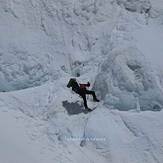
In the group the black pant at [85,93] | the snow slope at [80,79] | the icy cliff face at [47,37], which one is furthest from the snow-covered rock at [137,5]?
the black pant at [85,93]

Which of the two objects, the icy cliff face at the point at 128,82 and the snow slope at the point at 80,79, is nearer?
the snow slope at the point at 80,79

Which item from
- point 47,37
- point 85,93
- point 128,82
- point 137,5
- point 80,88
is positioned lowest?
point 85,93

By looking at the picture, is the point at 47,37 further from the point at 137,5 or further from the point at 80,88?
the point at 137,5

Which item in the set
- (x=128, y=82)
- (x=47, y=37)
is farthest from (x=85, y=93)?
(x=47, y=37)

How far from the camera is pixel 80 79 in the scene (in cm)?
1317

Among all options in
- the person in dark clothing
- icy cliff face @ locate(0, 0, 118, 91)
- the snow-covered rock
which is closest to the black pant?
the person in dark clothing

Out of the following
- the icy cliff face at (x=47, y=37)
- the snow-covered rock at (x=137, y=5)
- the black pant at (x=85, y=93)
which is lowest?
the black pant at (x=85, y=93)

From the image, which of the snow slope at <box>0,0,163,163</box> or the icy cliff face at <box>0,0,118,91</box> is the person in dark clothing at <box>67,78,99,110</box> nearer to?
the snow slope at <box>0,0,163,163</box>

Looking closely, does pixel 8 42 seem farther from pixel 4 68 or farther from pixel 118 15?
pixel 118 15

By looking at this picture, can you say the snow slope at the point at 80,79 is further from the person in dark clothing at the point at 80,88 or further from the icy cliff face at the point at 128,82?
the person in dark clothing at the point at 80,88

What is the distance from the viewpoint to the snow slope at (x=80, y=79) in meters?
11.3

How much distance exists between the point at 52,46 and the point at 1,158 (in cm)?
Answer: 465

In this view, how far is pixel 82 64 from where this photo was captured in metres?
13.8

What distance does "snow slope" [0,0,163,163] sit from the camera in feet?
37.1
